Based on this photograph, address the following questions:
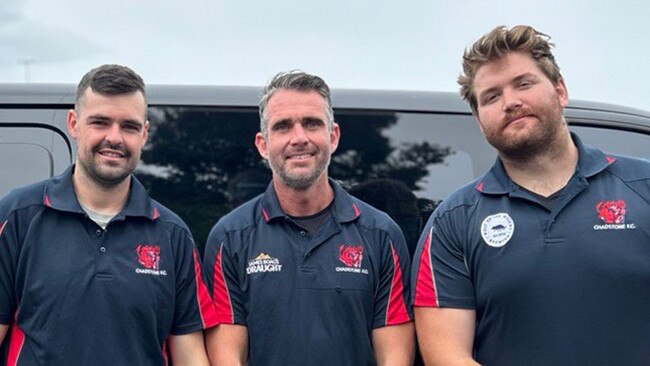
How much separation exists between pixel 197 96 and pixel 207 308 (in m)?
0.80

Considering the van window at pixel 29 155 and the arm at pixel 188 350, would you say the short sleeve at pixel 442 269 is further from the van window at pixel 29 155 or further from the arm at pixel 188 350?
the van window at pixel 29 155

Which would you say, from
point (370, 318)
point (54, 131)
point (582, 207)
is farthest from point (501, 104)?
point (54, 131)

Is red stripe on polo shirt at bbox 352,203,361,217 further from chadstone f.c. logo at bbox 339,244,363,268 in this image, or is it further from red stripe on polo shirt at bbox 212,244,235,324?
red stripe on polo shirt at bbox 212,244,235,324

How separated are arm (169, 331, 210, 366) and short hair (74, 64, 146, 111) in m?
0.83

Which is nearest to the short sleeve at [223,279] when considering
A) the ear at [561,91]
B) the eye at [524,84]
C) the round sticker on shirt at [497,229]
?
the round sticker on shirt at [497,229]

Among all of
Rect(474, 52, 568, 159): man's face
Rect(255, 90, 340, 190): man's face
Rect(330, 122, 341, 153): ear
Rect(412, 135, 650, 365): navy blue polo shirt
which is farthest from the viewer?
Rect(330, 122, 341, 153): ear

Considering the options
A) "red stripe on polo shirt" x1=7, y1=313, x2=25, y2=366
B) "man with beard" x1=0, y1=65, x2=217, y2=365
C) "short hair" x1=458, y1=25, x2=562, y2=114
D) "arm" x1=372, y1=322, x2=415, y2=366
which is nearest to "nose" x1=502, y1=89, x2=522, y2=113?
A: "short hair" x1=458, y1=25, x2=562, y2=114

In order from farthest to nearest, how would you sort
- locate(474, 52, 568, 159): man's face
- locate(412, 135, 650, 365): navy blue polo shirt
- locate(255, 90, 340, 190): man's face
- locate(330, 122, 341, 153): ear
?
locate(330, 122, 341, 153): ear → locate(255, 90, 340, 190): man's face → locate(474, 52, 568, 159): man's face → locate(412, 135, 650, 365): navy blue polo shirt

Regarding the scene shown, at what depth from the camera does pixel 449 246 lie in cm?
238

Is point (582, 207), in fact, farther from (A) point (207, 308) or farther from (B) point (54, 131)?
(B) point (54, 131)

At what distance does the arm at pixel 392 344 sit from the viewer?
2496 millimetres

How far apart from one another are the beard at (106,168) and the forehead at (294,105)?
491 millimetres

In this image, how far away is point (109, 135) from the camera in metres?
2.40

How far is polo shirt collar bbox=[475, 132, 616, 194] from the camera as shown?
2.37 m
